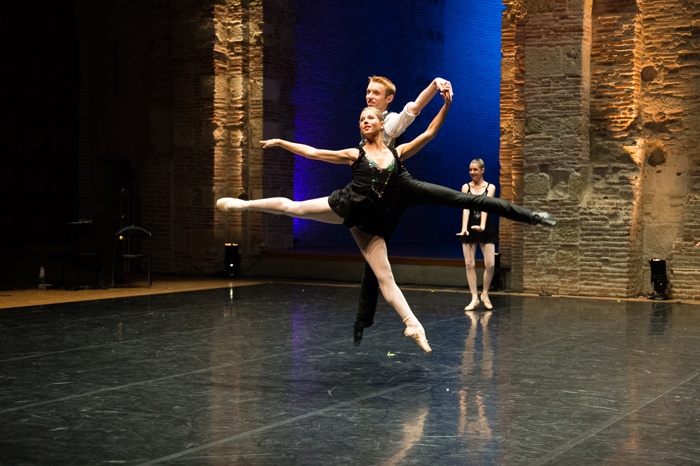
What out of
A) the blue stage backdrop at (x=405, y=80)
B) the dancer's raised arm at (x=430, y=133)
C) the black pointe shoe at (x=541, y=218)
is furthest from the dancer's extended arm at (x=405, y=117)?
the blue stage backdrop at (x=405, y=80)

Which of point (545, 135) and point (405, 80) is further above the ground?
point (405, 80)

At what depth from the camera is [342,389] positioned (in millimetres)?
5930

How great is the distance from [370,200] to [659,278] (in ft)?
22.8

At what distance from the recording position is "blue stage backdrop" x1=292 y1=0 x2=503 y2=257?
59.9 ft

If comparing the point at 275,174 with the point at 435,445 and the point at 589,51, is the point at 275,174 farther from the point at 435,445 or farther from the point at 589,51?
the point at 435,445

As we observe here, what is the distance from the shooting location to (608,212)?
1214 centimetres

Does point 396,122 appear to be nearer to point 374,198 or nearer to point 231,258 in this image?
point 374,198

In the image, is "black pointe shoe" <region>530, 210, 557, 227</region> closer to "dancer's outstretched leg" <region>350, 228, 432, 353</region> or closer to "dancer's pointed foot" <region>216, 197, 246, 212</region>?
"dancer's outstretched leg" <region>350, 228, 432, 353</region>

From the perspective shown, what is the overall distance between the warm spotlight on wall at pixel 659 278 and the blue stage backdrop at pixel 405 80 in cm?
786

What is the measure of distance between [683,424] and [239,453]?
8.28 feet

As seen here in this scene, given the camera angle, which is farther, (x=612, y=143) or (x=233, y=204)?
(x=612, y=143)

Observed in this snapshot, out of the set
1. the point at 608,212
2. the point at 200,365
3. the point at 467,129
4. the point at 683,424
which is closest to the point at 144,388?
the point at 200,365

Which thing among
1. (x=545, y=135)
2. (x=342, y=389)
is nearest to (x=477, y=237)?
(x=545, y=135)

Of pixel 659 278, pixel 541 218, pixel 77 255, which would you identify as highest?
pixel 541 218
